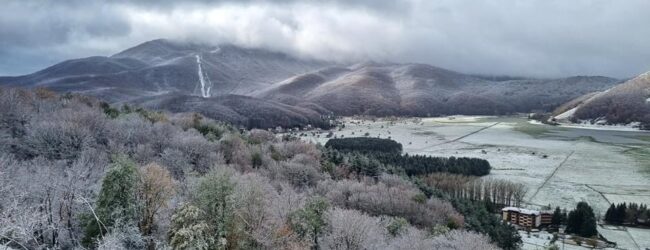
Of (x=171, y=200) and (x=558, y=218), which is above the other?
(x=171, y=200)

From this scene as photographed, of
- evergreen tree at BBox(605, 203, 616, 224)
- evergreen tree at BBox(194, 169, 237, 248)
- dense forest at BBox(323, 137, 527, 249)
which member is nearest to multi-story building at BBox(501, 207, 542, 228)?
dense forest at BBox(323, 137, 527, 249)

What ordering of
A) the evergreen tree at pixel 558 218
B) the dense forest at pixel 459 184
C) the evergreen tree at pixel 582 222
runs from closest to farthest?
the dense forest at pixel 459 184
the evergreen tree at pixel 582 222
the evergreen tree at pixel 558 218

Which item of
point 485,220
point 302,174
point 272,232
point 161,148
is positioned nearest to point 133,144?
point 161,148

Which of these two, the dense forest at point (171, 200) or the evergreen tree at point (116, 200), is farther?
the evergreen tree at point (116, 200)

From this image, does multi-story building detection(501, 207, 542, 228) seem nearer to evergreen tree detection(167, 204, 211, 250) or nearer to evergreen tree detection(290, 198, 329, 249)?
evergreen tree detection(290, 198, 329, 249)

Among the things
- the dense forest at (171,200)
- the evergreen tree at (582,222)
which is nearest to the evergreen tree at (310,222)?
the dense forest at (171,200)

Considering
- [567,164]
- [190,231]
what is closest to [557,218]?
[567,164]

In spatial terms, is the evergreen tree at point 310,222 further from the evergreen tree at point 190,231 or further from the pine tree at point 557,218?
the pine tree at point 557,218

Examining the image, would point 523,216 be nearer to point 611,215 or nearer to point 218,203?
point 611,215

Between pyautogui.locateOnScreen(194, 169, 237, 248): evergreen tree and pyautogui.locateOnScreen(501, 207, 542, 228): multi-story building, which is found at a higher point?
pyautogui.locateOnScreen(194, 169, 237, 248): evergreen tree
